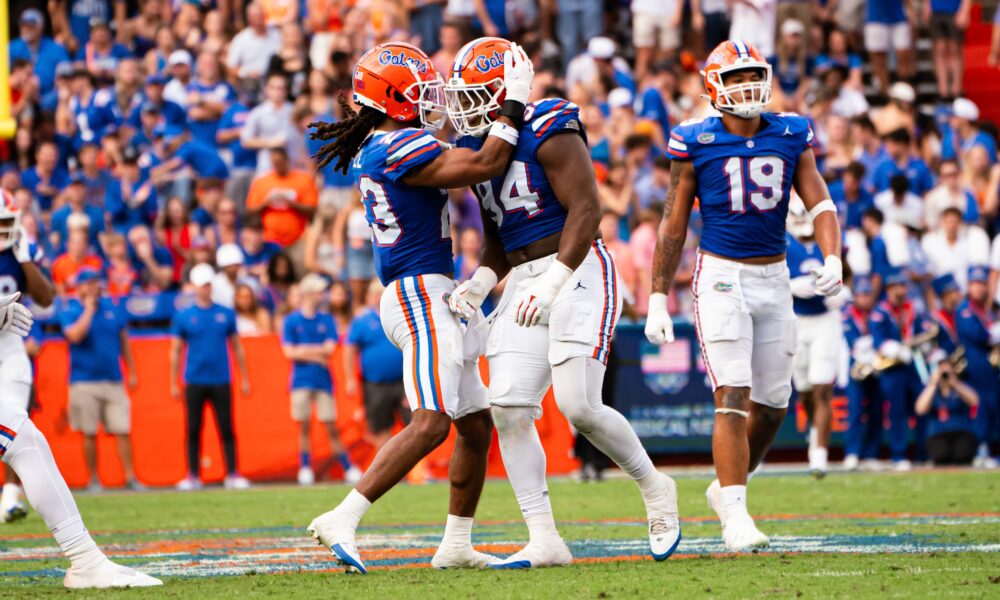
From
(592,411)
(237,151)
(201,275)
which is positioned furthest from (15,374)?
(237,151)

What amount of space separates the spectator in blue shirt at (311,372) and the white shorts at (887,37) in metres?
7.96

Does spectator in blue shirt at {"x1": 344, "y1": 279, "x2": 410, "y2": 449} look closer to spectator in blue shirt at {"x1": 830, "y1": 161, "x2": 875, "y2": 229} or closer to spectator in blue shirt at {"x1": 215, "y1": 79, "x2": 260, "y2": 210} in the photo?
spectator in blue shirt at {"x1": 215, "y1": 79, "x2": 260, "y2": 210}

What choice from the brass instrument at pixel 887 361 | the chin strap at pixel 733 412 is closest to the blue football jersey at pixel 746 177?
the chin strap at pixel 733 412

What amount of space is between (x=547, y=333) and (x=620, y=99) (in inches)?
402

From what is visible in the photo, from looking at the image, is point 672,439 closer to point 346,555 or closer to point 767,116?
point 767,116

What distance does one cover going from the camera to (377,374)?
13.4 metres

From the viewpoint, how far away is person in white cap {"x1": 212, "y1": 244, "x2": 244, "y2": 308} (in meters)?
14.4

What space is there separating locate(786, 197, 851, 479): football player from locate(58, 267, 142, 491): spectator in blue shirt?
19.1 ft

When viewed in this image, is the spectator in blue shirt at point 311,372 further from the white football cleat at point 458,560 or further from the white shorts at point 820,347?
the white football cleat at point 458,560

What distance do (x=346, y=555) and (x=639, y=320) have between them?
320 inches

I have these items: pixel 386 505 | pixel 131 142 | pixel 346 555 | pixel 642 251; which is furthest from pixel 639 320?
pixel 346 555

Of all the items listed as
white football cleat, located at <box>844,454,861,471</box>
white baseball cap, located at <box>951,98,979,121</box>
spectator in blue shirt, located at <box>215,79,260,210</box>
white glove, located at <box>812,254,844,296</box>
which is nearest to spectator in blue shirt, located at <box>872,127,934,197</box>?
white baseball cap, located at <box>951,98,979,121</box>

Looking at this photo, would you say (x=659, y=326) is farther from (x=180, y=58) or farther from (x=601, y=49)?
(x=180, y=58)

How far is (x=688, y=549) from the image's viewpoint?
22.7ft
